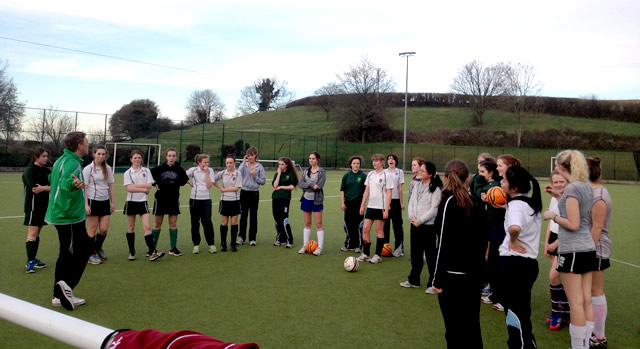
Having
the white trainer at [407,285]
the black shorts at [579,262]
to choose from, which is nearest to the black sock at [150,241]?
→ the white trainer at [407,285]

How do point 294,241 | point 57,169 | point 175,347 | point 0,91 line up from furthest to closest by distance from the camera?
point 0,91 → point 294,241 → point 57,169 → point 175,347

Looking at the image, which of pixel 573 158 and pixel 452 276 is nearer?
pixel 452 276

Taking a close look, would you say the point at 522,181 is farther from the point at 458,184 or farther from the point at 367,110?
the point at 367,110

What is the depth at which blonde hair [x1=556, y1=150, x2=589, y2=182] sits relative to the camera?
12.7ft

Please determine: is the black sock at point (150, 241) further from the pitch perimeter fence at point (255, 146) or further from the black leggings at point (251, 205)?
the pitch perimeter fence at point (255, 146)

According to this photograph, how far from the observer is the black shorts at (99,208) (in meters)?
7.26

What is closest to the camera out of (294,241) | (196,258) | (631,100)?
(196,258)

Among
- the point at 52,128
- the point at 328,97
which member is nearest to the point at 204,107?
the point at 328,97

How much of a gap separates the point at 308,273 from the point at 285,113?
252 ft

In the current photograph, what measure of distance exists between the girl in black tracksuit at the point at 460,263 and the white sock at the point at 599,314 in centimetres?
146

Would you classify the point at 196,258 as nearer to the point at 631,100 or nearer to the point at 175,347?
the point at 175,347

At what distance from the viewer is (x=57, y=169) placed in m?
5.21

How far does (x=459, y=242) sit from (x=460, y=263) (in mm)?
168

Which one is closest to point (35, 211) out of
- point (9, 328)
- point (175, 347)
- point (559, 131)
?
point (9, 328)
